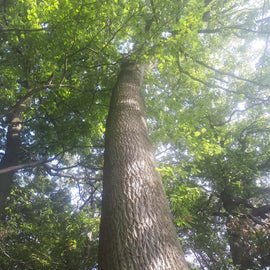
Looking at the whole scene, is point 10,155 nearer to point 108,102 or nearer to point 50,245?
point 50,245

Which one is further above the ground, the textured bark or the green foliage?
the textured bark

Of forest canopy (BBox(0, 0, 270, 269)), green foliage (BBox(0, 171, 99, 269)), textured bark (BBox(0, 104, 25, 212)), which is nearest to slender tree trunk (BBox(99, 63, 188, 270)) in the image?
forest canopy (BBox(0, 0, 270, 269))

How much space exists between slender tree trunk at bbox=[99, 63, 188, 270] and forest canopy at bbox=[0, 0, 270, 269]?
0.70 metres

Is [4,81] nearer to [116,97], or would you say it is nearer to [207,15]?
[116,97]

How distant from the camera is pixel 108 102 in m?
5.18

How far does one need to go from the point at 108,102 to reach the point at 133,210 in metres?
3.88

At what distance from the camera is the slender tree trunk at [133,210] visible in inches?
56.6

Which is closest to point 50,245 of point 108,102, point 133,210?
point 133,210

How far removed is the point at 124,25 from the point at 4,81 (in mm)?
3541

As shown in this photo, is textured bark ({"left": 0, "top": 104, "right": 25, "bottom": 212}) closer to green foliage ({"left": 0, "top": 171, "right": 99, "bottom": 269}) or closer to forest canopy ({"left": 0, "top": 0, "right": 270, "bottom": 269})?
forest canopy ({"left": 0, "top": 0, "right": 270, "bottom": 269})

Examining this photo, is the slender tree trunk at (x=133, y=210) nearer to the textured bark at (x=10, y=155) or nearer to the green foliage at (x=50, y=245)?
the green foliage at (x=50, y=245)

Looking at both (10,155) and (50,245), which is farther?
(10,155)

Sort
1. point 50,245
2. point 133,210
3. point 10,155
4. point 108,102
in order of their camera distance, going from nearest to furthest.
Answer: point 133,210 < point 50,245 < point 108,102 < point 10,155

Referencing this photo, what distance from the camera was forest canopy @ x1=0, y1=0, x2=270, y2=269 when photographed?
12.1ft
